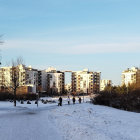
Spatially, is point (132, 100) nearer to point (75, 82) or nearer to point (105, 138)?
point (105, 138)

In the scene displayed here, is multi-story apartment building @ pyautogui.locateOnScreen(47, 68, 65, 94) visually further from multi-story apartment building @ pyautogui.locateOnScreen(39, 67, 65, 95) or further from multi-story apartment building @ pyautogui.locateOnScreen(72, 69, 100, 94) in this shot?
multi-story apartment building @ pyautogui.locateOnScreen(72, 69, 100, 94)

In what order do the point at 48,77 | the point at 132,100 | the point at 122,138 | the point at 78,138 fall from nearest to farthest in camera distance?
the point at 78,138 → the point at 122,138 → the point at 132,100 → the point at 48,77

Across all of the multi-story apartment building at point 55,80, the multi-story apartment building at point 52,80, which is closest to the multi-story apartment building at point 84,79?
the multi-story apartment building at point 55,80

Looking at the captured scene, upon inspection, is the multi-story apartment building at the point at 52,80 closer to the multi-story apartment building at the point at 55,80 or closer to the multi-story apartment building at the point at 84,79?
the multi-story apartment building at the point at 55,80

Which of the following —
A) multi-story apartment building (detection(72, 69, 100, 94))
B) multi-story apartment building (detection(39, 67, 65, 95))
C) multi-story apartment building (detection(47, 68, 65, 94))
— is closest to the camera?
multi-story apartment building (detection(39, 67, 65, 95))

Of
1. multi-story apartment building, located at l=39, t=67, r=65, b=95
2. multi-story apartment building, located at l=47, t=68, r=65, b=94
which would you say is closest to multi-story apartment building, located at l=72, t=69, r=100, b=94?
multi-story apartment building, located at l=47, t=68, r=65, b=94

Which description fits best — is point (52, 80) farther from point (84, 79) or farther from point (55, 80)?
point (84, 79)

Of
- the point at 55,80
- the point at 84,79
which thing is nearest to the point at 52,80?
the point at 55,80

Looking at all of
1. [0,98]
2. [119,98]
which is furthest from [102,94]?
[0,98]

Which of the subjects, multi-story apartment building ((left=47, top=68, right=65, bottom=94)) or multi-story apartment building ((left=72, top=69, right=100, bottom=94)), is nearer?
multi-story apartment building ((left=47, top=68, right=65, bottom=94))

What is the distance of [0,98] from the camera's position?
212 ft

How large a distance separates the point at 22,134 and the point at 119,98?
39.5 metres

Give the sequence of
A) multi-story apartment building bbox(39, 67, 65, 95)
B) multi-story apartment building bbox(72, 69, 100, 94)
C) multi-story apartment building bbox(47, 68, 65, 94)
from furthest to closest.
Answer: multi-story apartment building bbox(72, 69, 100, 94) < multi-story apartment building bbox(47, 68, 65, 94) < multi-story apartment building bbox(39, 67, 65, 95)

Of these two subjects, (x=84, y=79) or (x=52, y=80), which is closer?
(x=52, y=80)
